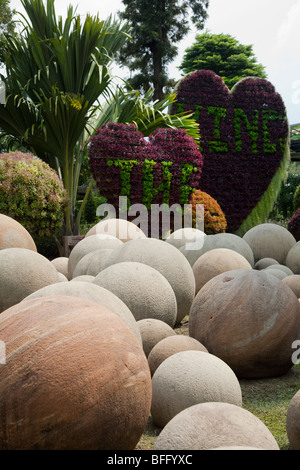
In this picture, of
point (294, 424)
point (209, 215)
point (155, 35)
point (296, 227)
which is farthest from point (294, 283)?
point (155, 35)

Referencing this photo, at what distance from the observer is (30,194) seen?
12695mm

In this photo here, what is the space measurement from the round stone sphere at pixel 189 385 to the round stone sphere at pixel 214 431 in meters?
1.00

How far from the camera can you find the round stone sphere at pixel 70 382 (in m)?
3.23

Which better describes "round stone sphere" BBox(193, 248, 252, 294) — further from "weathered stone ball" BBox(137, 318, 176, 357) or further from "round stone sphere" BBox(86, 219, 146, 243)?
"weathered stone ball" BBox(137, 318, 176, 357)

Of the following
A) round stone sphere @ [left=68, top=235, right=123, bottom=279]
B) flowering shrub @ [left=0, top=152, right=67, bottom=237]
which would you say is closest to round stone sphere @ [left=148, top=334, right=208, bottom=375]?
round stone sphere @ [left=68, top=235, right=123, bottom=279]

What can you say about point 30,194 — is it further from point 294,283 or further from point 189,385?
point 189,385

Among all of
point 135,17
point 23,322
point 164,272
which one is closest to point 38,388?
point 23,322

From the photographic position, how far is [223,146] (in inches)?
766

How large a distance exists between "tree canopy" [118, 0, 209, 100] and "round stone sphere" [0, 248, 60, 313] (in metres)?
23.2

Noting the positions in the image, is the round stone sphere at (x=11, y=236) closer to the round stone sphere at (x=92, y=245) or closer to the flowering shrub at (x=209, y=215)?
the round stone sphere at (x=92, y=245)

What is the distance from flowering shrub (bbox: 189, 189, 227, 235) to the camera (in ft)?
51.0

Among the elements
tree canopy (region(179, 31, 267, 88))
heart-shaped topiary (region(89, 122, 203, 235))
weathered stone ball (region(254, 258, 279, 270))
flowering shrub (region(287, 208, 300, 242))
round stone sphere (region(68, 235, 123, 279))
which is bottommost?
weathered stone ball (region(254, 258, 279, 270))

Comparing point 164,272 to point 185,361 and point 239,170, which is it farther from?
point 239,170

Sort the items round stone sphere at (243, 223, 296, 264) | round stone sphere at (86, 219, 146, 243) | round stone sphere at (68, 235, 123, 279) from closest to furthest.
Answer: round stone sphere at (68, 235, 123, 279) → round stone sphere at (86, 219, 146, 243) → round stone sphere at (243, 223, 296, 264)
